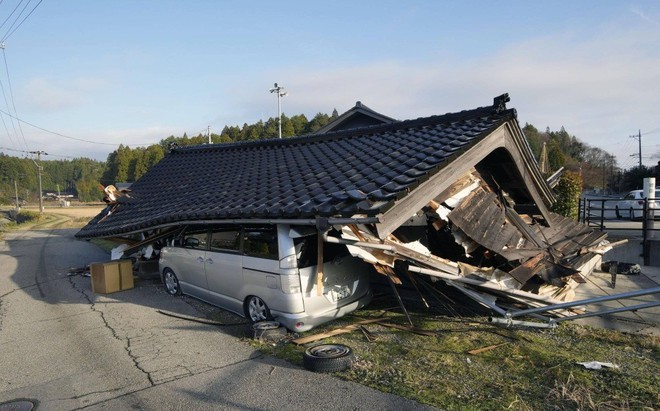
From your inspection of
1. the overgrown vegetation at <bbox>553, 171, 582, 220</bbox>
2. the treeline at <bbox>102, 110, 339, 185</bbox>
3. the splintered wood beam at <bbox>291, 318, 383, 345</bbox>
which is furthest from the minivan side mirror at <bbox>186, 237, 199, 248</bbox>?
the treeline at <bbox>102, 110, 339, 185</bbox>

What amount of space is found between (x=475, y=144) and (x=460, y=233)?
1.36m

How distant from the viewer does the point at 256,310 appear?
248 inches

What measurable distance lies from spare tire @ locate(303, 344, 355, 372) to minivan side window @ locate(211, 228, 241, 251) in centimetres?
239

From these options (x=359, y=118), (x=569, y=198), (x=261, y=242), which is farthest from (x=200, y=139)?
(x=261, y=242)

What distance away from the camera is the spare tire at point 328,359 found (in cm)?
457

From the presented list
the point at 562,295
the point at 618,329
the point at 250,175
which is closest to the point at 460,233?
the point at 562,295

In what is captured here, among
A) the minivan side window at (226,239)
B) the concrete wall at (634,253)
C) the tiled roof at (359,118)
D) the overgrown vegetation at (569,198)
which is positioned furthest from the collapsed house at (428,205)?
the overgrown vegetation at (569,198)

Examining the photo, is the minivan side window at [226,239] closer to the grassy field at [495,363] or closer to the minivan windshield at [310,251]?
the minivan windshield at [310,251]

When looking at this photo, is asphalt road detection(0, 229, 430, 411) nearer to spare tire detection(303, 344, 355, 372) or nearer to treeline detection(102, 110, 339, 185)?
spare tire detection(303, 344, 355, 372)

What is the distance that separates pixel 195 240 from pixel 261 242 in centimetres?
219

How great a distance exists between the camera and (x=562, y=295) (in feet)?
22.7

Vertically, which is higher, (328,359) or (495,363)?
(328,359)

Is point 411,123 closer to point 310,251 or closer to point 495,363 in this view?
point 310,251

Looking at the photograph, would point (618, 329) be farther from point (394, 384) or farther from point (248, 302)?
point (248, 302)
